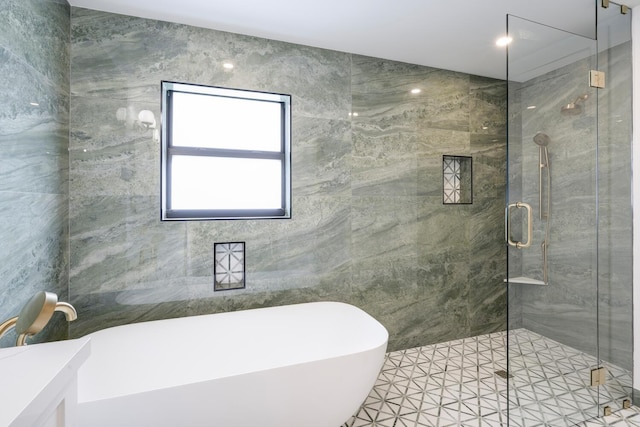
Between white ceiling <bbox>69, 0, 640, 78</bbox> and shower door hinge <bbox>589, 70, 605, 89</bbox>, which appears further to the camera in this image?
white ceiling <bbox>69, 0, 640, 78</bbox>

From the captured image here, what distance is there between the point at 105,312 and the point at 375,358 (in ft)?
5.76

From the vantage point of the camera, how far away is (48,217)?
1.82m

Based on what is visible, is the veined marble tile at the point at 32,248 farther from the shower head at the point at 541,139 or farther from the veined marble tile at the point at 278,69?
the shower head at the point at 541,139

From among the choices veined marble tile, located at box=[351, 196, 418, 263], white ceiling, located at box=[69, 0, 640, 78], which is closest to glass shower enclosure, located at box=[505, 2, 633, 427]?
white ceiling, located at box=[69, 0, 640, 78]

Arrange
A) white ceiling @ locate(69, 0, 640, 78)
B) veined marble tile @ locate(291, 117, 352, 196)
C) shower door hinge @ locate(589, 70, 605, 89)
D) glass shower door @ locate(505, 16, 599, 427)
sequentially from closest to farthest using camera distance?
glass shower door @ locate(505, 16, 599, 427), shower door hinge @ locate(589, 70, 605, 89), white ceiling @ locate(69, 0, 640, 78), veined marble tile @ locate(291, 117, 352, 196)

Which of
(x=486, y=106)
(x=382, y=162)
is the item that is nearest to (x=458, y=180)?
(x=486, y=106)

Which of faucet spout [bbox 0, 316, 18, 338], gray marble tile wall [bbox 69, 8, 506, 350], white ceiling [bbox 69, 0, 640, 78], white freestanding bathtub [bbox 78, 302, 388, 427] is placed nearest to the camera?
faucet spout [bbox 0, 316, 18, 338]

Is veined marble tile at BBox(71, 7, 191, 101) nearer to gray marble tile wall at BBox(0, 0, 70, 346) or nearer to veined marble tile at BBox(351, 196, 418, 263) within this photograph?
gray marble tile wall at BBox(0, 0, 70, 346)

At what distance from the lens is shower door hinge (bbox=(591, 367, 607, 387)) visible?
1915 mm

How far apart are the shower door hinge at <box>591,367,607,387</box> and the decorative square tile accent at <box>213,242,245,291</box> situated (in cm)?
226

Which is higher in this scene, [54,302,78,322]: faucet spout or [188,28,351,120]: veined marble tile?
[188,28,351,120]: veined marble tile

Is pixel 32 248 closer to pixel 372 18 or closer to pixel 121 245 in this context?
pixel 121 245

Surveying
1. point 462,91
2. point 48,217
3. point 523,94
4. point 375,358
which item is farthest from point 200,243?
point 462,91

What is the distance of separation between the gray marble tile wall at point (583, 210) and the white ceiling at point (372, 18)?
0.49 m
